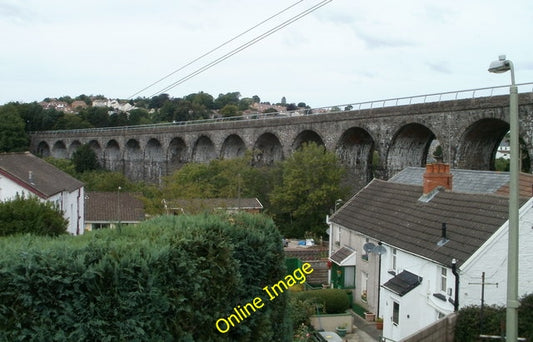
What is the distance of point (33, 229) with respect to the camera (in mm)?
13469

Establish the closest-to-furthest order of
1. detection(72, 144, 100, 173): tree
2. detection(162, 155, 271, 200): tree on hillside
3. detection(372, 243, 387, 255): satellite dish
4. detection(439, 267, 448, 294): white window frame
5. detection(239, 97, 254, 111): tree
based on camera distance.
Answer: detection(439, 267, 448, 294): white window frame → detection(372, 243, 387, 255): satellite dish → detection(162, 155, 271, 200): tree on hillside → detection(72, 144, 100, 173): tree → detection(239, 97, 254, 111): tree

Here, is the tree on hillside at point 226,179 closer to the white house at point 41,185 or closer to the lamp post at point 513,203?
the white house at point 41,185

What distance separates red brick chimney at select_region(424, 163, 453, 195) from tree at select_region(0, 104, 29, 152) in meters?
67.4

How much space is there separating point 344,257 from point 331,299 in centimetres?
218

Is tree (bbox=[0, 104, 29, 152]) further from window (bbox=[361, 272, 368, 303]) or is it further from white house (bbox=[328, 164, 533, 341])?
window (bbox=[361, 272, 368, 303])

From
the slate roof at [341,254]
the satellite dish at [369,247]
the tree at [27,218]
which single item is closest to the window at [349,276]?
the slate roof at [341,254]

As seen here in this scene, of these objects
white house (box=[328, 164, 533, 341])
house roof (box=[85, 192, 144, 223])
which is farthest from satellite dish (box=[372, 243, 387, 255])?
house roof (box=[85, 192, 144, 223])

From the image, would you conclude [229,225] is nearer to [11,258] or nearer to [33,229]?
[11,258]

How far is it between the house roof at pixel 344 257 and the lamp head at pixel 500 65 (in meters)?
12.7

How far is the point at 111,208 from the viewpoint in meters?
28.8

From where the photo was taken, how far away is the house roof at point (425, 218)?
12078 millimetres

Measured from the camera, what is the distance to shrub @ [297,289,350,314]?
49.6 feet

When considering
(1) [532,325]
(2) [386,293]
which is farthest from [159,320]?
(2) [386,293]

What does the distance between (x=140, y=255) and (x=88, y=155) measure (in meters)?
58.6
